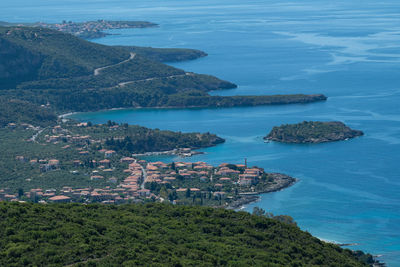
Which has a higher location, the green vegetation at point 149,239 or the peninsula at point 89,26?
the peninsula at point 89,26

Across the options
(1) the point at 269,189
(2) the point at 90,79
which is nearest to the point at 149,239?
(1) the point at 269,189

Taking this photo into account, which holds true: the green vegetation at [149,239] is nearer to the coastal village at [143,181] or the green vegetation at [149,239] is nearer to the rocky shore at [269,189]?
the rocky shore at [269,189]

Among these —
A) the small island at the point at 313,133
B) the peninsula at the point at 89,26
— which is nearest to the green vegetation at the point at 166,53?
the peninsula at the point at 89,26

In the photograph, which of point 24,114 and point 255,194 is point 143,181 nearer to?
point 255,194

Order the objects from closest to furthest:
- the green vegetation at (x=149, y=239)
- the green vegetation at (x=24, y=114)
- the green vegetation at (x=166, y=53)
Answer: the green vegetation at (x=149, y=239)
the green vegetation at (x=24, y=114)
the green vegetation at (x=166, y=53)

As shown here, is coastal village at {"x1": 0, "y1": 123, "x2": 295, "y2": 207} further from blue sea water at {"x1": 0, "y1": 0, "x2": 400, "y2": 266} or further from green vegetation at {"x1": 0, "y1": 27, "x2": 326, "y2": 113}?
green vegetation at {"x1": 0, "y1": 27, "x2": 326, "y2": 113}

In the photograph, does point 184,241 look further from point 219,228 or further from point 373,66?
point 373,66

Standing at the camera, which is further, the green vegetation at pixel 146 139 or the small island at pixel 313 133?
the small island at pixel 313 133
